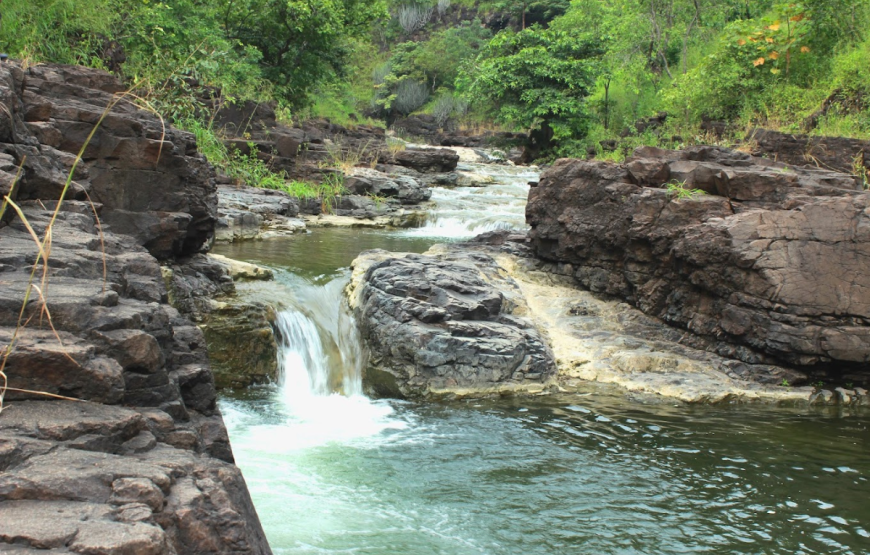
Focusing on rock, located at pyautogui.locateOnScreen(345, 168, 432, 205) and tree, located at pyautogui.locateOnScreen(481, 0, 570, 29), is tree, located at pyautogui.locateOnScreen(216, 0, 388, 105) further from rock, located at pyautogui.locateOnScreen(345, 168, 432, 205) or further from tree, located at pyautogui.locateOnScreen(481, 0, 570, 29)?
tree, located at pyautogui.locateOnScreen(481, 0, 570, 29)

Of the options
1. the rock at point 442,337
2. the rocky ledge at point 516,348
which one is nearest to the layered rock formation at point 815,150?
the rocky ledge at point 516,348

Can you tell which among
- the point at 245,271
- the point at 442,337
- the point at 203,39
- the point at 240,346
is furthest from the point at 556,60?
the point at 240,346

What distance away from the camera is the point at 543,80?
2755cm

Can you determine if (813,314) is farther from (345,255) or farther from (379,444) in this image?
(345,255)

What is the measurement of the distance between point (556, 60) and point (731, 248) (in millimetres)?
20912

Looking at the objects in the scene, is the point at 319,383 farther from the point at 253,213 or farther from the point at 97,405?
the point at 253,213

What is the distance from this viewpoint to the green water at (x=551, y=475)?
4465mm

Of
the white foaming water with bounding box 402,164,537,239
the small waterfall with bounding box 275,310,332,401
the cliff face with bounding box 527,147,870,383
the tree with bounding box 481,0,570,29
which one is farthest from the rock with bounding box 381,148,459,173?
the tree with bounding box 481,0,570,29

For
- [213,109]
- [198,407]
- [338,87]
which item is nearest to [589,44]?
[338,87]

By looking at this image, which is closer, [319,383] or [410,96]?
[319,383]

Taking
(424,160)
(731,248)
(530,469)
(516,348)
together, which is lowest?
(530,469)

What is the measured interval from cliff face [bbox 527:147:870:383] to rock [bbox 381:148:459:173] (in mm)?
12727

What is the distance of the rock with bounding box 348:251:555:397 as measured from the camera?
7.26 metres

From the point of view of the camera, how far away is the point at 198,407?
3.38m
